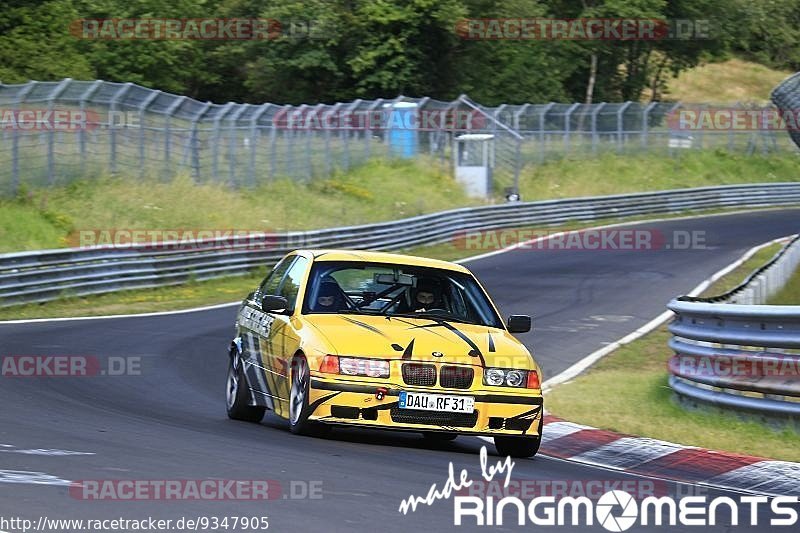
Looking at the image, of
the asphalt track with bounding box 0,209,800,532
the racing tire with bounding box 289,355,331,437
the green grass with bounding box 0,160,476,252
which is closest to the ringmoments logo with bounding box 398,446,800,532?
the asphalt track with bounding box 0,209,800,532

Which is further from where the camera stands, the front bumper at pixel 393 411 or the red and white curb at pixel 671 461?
the front bumper at pixel 393 411

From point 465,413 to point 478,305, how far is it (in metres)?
1.46

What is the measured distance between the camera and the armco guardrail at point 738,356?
10.7 meters

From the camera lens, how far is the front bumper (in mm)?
9711

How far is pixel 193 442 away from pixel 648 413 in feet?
15.2

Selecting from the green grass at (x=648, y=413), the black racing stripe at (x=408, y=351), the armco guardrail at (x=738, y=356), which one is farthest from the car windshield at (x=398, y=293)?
the armco guardrail at (x=738, y=356)

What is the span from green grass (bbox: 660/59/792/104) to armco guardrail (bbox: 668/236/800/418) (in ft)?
241

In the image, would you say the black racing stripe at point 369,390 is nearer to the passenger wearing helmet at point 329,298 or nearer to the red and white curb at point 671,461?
the red and white curb at point 671,461

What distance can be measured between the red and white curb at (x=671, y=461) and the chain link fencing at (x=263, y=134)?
19.5 metres

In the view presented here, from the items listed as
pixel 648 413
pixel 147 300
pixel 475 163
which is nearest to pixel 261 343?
pixel 648 413

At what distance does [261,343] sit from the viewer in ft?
36.9

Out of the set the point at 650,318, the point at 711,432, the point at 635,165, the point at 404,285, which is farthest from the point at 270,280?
the point at 635,165

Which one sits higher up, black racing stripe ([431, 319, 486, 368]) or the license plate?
black racing stripe ([431, 319, 486, 368])

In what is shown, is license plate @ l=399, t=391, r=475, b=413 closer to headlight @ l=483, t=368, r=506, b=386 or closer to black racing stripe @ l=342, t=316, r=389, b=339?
headlight @ l=483, t=368, r=506, b=386
